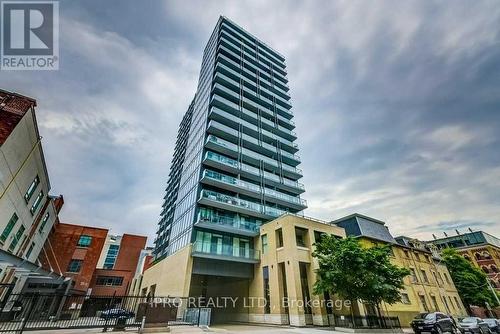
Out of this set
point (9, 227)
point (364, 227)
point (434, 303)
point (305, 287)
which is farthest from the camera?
point (364, 227)

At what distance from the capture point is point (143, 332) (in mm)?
12555

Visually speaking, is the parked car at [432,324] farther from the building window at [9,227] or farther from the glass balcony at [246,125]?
the building window at [9,227]

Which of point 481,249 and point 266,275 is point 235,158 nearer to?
point 266,275

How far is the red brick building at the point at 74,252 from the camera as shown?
116 feet

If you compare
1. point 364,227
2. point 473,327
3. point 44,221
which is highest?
point 44,221

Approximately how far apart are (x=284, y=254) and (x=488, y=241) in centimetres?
6445

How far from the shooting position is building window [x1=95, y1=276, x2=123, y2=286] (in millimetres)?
39938

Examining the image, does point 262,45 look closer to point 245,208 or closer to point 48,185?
point 245,208

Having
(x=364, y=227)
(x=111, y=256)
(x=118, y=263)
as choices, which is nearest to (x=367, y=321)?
(x=364, y=227)

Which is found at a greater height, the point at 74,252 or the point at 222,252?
the point at 74,252

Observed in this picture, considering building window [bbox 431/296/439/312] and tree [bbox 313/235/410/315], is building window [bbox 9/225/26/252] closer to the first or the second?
tree [bbox 313/235/410/315]

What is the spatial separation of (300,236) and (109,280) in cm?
3616

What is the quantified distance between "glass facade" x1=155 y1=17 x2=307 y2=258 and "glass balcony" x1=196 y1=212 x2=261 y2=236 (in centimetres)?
12

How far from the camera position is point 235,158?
1383 inches
